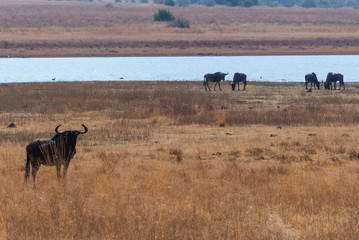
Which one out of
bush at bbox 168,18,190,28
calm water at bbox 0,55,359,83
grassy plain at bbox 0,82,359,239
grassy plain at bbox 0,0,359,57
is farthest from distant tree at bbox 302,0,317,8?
grassy plain at bbox 0,82,359,239

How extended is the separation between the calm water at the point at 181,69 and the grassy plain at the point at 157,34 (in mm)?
1297

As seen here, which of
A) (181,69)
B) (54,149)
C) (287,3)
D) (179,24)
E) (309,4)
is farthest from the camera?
(287,3)

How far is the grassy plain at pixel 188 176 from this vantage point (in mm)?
7484

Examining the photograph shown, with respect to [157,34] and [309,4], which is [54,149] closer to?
[157,34]

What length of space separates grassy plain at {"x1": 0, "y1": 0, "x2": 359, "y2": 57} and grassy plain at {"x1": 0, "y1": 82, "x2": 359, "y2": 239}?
45.3 meters

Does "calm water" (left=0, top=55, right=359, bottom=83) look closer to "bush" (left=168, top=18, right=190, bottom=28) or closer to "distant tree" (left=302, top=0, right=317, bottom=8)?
"bush" (left=168, top=18, right=190, bottom=28)

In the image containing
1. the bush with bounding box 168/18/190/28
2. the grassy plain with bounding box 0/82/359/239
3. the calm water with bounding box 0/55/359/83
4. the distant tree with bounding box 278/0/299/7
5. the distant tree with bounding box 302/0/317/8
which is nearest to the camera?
the grassy plain with bounding box 0/82/359/239

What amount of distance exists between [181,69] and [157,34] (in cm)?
2393

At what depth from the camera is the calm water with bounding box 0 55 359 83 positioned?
1794 inches

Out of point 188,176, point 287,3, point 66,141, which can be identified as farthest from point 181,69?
point 287,3

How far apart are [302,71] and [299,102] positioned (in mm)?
26742

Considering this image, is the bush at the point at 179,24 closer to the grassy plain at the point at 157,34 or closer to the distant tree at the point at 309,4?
the grassy plain at the point at 157,34

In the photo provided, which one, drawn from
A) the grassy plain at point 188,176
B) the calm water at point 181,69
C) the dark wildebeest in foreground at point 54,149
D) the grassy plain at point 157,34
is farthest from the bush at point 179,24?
the dark wildebeest in foreground at point 54,149

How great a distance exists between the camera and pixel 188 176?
10719 mm
